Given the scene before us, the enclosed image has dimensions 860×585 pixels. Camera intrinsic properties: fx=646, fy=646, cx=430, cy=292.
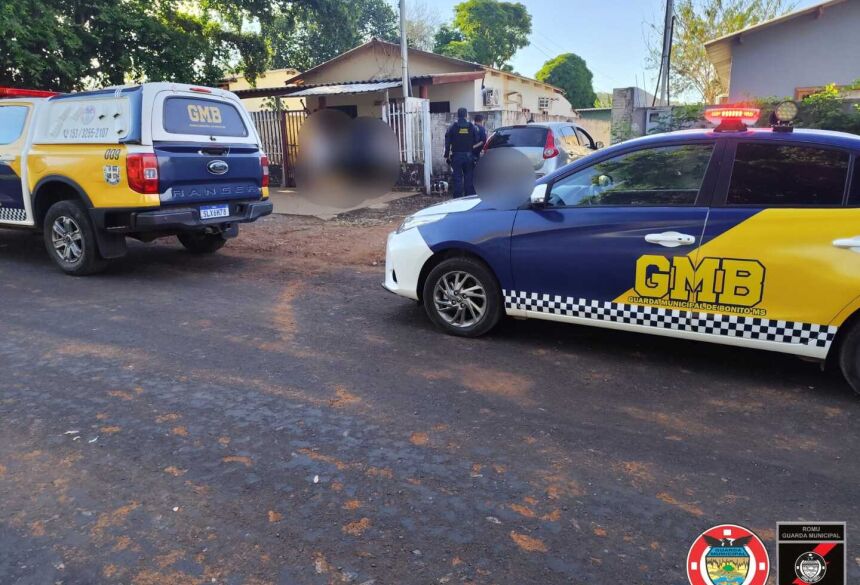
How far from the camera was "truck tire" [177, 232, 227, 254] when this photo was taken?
843 centimetres

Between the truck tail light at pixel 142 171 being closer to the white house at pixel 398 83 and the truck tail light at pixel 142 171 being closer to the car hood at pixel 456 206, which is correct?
the car hood at pixel 456 206

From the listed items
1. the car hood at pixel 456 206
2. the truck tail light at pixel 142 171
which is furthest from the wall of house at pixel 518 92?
the car hood at pixel 456 206

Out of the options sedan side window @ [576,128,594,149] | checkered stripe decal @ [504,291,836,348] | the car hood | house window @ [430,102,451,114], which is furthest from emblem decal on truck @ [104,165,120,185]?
house window @ [430,102,451,114]

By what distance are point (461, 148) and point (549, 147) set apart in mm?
1657

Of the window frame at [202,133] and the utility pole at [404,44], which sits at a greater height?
the utility pole at [404,44]

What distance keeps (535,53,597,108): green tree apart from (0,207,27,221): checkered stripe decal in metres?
40.0

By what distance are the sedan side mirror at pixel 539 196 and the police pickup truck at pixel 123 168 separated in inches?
150

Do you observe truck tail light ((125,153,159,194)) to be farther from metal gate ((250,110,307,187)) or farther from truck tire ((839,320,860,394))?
metal gate ((250,110,307,187))

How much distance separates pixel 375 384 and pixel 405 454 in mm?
943

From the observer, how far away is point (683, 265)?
4.08 m

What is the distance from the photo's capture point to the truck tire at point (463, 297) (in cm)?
488

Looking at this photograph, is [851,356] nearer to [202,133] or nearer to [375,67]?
[202,133]

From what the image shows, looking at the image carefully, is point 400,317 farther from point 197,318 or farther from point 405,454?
point 405,454

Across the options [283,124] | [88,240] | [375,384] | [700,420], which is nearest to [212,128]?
[88,240]
